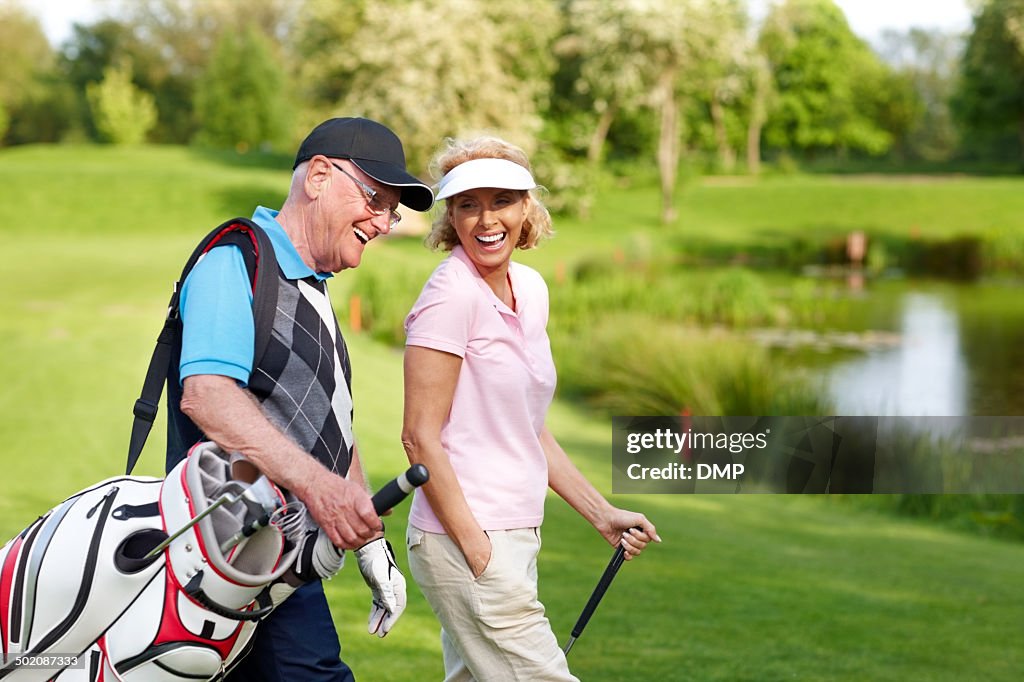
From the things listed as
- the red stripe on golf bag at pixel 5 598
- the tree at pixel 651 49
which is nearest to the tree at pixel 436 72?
the tree at pixel 651 49

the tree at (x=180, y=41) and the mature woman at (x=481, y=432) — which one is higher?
the tree at (x=180, y=41)

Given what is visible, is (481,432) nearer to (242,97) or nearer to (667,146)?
(667,146)

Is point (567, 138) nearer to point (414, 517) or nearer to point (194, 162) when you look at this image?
point (194, 162)

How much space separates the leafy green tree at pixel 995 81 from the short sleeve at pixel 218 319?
4869 centimetres

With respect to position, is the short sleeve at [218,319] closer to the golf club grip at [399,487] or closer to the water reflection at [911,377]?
the golf club grip at [399,487]

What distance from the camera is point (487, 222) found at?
299 centimetres

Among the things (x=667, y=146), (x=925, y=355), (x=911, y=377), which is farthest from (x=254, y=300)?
(x=667, y=146)

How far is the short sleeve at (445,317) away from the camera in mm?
2836

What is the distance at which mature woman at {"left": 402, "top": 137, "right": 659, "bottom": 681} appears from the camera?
2.84m

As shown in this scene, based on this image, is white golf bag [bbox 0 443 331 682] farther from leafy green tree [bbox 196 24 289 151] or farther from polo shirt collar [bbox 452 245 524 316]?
leafy green tree [bbox 196 24 289 151]

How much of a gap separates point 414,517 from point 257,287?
698 millimetres

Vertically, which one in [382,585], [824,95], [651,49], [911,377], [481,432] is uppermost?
[651,49]

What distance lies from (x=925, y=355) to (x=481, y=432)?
17.7 metres

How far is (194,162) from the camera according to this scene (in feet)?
147
